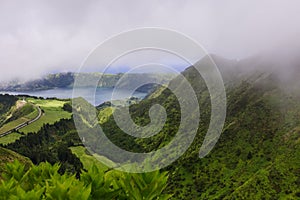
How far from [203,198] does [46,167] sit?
640 ft

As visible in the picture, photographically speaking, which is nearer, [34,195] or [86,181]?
[34,195]

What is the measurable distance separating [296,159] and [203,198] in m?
54.0

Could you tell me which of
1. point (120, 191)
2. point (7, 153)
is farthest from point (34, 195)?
point (7, 153)

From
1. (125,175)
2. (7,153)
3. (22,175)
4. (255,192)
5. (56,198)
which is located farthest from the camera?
(255,192)

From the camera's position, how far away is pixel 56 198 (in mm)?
9898

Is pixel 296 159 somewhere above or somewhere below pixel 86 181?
below

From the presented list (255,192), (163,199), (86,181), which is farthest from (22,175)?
(255,192)

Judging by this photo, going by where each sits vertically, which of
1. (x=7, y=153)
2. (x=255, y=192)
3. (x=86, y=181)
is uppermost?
(x=86, y=181)

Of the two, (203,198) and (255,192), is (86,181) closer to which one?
(255,192)

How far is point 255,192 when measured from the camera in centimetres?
17800

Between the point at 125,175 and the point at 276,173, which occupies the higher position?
A: the point at 125,175

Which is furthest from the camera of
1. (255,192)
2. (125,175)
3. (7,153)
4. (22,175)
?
(255,192)

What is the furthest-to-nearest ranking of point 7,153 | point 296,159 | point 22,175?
point 296,159, point 7,153, point 22,175

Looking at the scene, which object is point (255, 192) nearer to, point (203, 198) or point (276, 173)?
point (276, 173)
